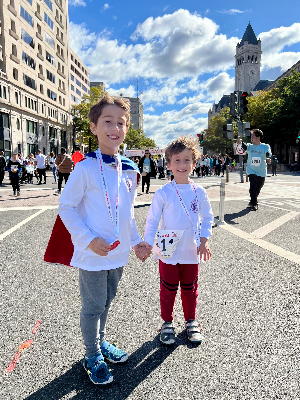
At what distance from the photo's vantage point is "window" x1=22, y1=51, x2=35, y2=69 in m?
35.3

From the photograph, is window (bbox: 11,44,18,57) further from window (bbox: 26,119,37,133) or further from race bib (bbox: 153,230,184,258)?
race bib (bbox: 153,230,184,258)

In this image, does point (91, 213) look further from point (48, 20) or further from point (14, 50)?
point (48, 20)

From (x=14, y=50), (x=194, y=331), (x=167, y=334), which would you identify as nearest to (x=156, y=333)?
(x=167, y=334)

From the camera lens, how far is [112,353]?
6.88 ft

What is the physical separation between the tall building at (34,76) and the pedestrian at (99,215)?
1277 inches

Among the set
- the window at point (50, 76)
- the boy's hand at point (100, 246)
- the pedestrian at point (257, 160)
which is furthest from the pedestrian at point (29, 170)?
the window at point (50, 76)

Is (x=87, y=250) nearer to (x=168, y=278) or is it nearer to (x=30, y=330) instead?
(x=168, y=278)

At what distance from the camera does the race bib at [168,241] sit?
2.29 metres

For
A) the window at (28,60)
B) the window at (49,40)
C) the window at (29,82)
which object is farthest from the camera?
the window at (49,40)

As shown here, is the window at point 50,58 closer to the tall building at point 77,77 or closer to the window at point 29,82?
the window at point 29,82

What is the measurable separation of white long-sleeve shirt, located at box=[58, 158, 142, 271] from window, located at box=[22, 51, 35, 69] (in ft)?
130

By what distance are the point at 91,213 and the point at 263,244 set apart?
4023 millimetres

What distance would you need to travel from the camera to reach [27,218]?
734 cm

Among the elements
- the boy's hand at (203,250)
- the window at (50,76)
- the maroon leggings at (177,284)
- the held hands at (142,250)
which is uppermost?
the window at (50,76)
